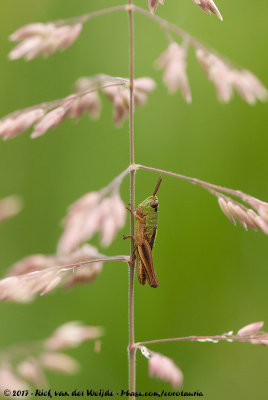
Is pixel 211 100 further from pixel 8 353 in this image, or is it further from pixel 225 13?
pixel 8 353

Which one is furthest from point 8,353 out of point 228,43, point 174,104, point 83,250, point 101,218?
point 228,43

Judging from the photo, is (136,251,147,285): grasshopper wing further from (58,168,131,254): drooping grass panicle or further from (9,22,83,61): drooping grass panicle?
(9,22,83,61): drooping grass panicle

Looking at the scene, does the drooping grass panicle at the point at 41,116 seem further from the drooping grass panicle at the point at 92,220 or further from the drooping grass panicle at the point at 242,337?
the drooping grass panicle at the point at 242,337

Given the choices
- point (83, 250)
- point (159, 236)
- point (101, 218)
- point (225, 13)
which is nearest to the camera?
point (101, 218)

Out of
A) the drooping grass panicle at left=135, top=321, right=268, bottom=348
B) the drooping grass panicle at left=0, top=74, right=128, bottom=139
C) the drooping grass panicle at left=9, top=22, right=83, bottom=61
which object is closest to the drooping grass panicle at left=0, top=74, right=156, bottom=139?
the drooping grass panicle at left=0, top=74, right=128, bottom=139

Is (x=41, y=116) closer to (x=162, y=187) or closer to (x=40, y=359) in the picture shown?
(x=40, y=359)
